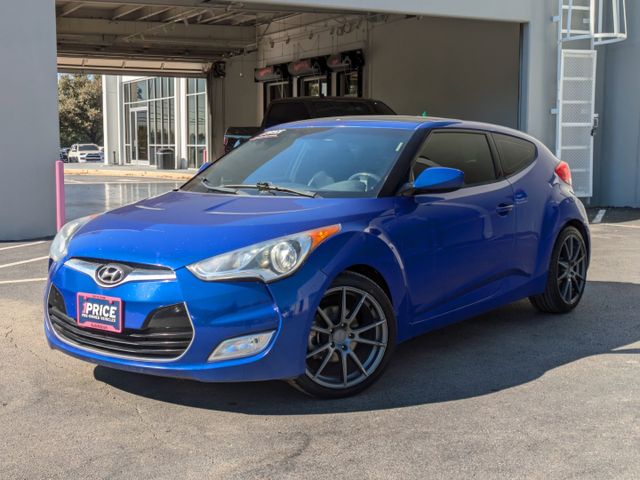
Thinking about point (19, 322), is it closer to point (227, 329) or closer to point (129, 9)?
point (227, 329)

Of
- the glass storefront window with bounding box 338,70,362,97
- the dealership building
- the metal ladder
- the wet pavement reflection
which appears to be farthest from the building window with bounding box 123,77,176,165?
the metal ladder

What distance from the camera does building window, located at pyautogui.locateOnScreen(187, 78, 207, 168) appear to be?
113ft

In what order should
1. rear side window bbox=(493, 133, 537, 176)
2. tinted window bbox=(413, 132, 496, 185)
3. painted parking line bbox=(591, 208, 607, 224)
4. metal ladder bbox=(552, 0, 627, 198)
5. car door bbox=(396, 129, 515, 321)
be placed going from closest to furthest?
car door bbox=(396, 129, 515, 321)
tinted window bbox=(413, 132, 496, 185)
rear side window bbox=(493, 133, 537, 176)
painted parking line bbox=(591, 208, 607, 224)
metal ladder bbox=(552, 0, 627, 198)

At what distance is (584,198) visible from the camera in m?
15.3

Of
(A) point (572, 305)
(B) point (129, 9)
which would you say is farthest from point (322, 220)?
(B) point (129, 9)

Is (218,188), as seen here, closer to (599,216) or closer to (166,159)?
(599,216)

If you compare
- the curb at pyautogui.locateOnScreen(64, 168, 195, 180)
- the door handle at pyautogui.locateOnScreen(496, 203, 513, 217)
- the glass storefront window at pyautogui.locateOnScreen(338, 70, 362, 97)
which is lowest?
the curb at pyautogui.locateOnScreen(64, 168, 195, 180)

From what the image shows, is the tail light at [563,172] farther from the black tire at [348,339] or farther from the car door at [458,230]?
the black tire at [348,339]

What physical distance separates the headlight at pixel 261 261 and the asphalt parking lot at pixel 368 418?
0.78 meters

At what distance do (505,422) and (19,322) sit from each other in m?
4.02

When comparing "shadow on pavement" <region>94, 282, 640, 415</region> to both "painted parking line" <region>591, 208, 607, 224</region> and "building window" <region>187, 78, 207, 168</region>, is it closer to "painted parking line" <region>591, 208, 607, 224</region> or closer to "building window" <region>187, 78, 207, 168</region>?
"painted parking line" <region>591, 208, 607, 224</region>

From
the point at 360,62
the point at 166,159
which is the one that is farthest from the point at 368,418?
the point at 166,159

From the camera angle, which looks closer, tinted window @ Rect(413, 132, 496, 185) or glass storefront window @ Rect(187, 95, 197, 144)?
tinted window @ Rect(413, 132, 496, 185)

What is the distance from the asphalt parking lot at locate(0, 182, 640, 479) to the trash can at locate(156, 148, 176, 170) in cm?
3081
